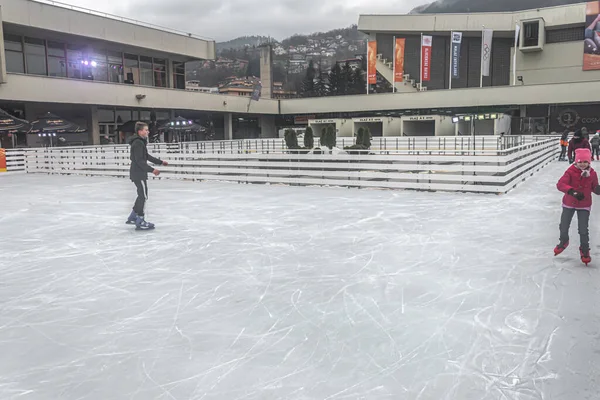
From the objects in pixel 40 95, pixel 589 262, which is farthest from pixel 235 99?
pixel 589 262

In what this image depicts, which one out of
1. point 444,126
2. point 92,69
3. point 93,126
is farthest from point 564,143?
point 92,69

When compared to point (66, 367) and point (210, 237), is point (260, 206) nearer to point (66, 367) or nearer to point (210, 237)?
point (210, 237)

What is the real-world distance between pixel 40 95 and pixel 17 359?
3175 centimetres

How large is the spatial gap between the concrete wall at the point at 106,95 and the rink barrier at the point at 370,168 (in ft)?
41.5

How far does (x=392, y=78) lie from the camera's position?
53.1 meters

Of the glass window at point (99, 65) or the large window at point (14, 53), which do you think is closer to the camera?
the large window at point (14, 53)

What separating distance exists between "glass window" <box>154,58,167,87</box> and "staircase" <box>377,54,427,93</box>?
2252 cm

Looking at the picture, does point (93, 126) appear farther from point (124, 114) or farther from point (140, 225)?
point (140, 225)

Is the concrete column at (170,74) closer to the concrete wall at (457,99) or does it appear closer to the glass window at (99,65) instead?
the glass window at (99,65)

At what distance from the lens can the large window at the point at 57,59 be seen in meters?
34.8

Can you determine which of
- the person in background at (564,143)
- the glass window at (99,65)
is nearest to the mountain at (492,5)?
the person in background at (564,143)

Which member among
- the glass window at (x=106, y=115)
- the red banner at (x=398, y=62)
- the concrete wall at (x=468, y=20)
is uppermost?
the concrete wall at (x=468, y=20)

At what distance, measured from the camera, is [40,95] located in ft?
102

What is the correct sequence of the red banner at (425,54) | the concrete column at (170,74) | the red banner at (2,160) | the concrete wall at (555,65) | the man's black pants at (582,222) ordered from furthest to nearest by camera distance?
1. the concrete wall at (555,65)
2. the concrete column at (170,74)
3. the red banner at (425,54)
4. the red banner at (2,160)
5. the man's black pants at (582,222)
